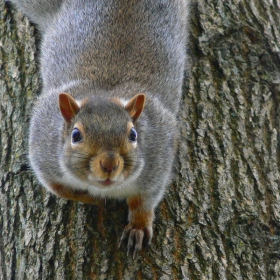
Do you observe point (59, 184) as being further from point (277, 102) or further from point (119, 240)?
point (277, 102)

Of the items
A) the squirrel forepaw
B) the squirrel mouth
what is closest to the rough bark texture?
the squirrel forepaw

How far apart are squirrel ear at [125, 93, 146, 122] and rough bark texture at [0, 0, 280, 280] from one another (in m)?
0.53

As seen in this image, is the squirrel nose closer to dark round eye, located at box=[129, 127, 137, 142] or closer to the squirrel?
the squirrel

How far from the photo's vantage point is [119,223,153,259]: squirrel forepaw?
3.09 meters

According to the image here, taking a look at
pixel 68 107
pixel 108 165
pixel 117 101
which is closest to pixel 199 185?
pixel 117 101

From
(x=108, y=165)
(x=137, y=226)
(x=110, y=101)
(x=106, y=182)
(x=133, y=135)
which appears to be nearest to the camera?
(x=108, y=165)

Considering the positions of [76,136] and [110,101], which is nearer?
[76,136]

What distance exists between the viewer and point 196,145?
3.58m

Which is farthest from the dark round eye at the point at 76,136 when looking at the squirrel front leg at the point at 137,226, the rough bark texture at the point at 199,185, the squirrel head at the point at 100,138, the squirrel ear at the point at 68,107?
the squirrel front leg at the point at 137,226

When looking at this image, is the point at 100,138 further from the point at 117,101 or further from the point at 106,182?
the point at 117,101

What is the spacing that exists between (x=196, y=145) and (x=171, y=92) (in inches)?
23.1

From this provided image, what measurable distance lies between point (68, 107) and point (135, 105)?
0.37m

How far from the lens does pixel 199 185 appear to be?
134 inches

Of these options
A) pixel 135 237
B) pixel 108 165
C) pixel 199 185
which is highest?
pixel 108 165
